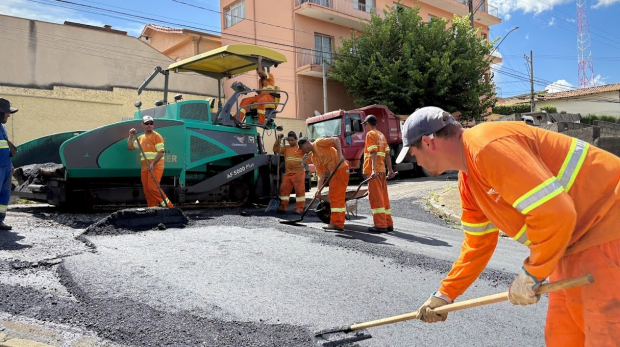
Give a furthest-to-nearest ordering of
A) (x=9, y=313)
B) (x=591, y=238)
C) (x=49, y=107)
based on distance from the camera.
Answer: (x=49, y=107)
(x=9, y=313)
(x=591, y=238)

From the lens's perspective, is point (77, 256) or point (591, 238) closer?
point (591, 238)

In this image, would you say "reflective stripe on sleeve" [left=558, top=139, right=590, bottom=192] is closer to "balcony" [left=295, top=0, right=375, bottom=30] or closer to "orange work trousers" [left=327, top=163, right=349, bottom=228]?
"orange work trousers" [left=327, top=163, right=349, bottom=228]

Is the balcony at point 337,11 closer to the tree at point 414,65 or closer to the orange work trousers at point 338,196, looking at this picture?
the tree at point 414,65

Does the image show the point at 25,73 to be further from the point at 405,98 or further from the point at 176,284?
the point at 176,284

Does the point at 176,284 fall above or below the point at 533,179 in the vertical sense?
below

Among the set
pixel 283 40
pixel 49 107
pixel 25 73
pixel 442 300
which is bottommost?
pixel 442 300

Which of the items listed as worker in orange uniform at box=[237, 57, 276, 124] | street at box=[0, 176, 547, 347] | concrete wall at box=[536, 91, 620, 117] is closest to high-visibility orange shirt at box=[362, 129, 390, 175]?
street at box=[0, 176, 547, 347]

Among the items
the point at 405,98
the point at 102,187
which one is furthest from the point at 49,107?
the point at 405,98

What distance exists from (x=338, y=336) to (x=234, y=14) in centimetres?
2222

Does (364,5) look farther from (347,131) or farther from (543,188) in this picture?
(543,188)

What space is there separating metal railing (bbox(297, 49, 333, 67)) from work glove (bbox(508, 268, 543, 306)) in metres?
19.2

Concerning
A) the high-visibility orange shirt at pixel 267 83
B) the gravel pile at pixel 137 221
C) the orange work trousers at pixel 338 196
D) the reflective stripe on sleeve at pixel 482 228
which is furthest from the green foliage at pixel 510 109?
the reflective stripe on sleeve at pixel 482 228

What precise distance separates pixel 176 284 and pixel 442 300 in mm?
2259

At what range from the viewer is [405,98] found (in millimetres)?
17938
